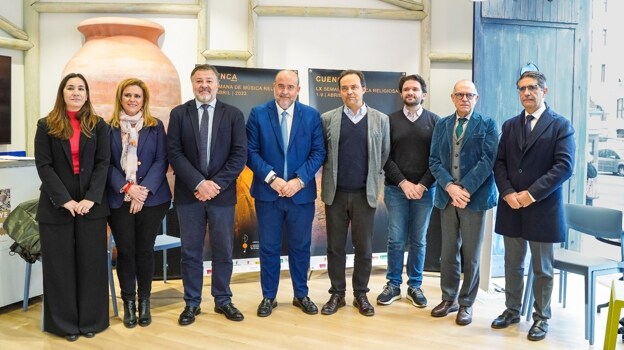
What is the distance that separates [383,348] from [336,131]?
1347 millimetres

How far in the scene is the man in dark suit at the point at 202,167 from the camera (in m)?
3.47

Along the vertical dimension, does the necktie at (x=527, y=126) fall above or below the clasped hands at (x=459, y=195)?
above

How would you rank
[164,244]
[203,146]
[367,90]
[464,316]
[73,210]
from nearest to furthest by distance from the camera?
[73,210]
[203,146]
[464,316]
[164,244]
[367,90]

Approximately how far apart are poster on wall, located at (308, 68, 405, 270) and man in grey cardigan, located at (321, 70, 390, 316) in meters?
0.96

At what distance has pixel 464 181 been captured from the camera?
353 centimetres

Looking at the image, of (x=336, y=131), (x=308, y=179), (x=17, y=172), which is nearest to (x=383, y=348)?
(x=308, y=179)

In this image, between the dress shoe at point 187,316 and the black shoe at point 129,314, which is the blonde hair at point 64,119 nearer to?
the black shoe at point 129,314

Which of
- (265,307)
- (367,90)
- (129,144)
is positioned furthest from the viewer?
(367,90)

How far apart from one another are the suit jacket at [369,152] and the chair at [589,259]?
3.59 feet

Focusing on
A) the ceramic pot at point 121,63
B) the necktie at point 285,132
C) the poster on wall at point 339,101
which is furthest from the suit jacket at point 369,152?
the ceramic pot at point 121,63

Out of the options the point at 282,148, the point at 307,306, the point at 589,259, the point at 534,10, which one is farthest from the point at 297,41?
the point at 589,259

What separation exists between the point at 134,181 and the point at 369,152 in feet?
4.69

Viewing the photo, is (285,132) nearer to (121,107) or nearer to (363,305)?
(121,107)

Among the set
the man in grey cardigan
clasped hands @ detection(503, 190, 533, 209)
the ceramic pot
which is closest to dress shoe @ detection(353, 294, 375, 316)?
the man in grey cardigan
